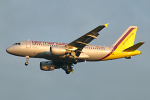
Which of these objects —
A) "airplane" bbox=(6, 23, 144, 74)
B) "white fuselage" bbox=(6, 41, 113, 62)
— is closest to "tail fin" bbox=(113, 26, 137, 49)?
"airplane" bbox=(6, 23, 144, 74)

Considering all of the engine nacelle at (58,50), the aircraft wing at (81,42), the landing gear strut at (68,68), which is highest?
the aircraft wing at (81,42)

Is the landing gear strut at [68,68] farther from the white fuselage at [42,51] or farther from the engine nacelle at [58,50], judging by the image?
the engine nacelle at [58,50]

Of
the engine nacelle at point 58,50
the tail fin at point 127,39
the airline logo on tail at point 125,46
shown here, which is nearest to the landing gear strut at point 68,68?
the airline logo on tail at point 125,46

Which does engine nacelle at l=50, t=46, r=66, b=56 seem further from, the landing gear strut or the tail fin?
the tail fin

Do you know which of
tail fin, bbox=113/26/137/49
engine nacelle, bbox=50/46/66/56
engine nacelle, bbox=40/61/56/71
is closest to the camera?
engine nacelle, bbox=50/46/66/56

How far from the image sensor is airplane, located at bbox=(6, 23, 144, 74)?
5562 cm

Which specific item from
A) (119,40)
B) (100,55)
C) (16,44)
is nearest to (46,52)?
(16,44)

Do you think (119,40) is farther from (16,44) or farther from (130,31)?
(16,44)

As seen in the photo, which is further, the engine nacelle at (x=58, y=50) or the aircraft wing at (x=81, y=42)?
the engine nacelle at (x=58, y=50)

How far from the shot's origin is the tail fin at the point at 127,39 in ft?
207

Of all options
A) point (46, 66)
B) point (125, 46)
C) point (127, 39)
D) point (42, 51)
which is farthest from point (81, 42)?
point (127, 39)

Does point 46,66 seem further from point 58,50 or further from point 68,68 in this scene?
point 58,50

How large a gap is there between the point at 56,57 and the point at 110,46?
37.8 ft

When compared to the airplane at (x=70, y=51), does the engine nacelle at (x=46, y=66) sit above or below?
below
